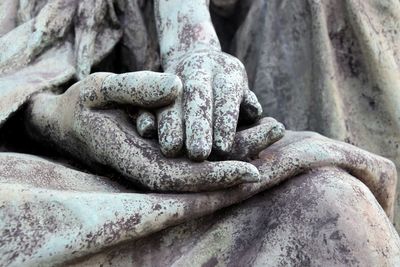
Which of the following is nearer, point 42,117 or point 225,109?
point 225,109

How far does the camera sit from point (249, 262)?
944 mm

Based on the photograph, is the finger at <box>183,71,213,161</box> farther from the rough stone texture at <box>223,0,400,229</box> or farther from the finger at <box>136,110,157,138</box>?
the rough stone texture at <box>223,0,400,229</box>

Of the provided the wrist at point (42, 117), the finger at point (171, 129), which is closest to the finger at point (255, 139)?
the finger at point (171, 129)

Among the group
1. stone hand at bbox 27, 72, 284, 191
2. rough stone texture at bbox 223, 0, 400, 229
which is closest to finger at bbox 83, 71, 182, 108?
stone hand at bbox 27, 72, 284, 191

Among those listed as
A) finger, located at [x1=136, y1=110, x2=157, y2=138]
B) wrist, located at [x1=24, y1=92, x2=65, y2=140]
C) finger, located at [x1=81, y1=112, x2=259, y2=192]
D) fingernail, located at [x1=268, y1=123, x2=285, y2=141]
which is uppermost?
fingernail, located at [x1=268, y1=123, x2=285, y2=141]

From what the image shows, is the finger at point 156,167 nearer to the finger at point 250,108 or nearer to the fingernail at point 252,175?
the fingernail at point 252,175

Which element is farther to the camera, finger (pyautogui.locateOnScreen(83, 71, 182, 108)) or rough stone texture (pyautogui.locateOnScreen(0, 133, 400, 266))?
finger (pyautogui.locateOnScreen(83, 71, 182, 108))

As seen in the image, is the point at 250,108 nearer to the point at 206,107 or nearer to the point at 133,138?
the point at 206,107

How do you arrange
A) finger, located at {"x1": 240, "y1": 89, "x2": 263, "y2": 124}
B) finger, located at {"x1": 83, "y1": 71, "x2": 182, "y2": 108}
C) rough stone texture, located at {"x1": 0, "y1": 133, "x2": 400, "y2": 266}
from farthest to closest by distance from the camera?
finger, located at {"x1": 240, "y1": 89, "x2": 263, "y2": 124} < finger, located at {"x1": 83, "y1": 71, "x2": 182, "y2": 108} < rough stone texture, located at {"x1": 0, "y1": 133, "x2": 400, "y2": 266}

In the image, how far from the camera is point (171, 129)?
97 centimetres

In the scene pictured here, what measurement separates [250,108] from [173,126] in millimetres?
201

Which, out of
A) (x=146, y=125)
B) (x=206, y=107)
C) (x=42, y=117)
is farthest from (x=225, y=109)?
(x=42, y=117)

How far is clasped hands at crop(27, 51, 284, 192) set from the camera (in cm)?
94

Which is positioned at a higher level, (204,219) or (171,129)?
(171,129)
